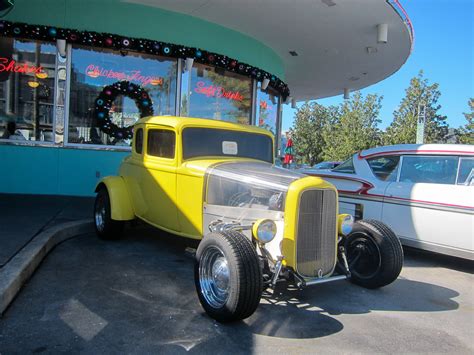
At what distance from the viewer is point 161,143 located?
557cm

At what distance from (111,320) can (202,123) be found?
9.17ft

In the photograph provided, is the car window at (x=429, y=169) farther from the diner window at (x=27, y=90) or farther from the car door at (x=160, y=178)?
the diner window at (x=27, y=90)

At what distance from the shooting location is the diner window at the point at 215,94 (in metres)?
10.4

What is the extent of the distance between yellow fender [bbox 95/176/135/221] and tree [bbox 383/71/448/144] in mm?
25102

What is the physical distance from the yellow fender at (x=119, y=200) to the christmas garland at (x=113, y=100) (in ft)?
12.4

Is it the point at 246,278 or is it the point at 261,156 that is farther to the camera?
the point at 261,156

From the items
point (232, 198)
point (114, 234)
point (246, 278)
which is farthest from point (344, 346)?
point (114, 234)

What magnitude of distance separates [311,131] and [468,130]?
45.1 feet

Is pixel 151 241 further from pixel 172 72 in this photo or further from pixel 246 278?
pixel 172 72

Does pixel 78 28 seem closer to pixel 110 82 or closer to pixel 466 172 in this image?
pixel 110 82

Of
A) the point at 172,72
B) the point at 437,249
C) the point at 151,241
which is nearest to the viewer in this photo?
the point at 437,249

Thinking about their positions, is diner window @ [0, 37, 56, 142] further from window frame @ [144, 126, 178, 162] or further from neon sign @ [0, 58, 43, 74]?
window frame @ [144, 126, 178, 162]

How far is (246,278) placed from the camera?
343cm

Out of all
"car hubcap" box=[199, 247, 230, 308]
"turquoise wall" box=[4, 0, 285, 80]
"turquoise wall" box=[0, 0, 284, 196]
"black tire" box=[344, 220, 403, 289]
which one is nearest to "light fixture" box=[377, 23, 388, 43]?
"turquoise wall" box=[4, 0, 285, 80]
